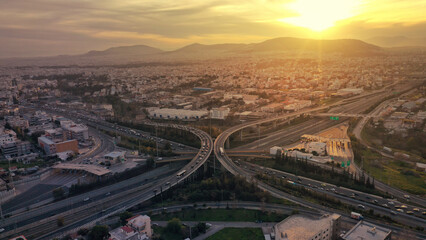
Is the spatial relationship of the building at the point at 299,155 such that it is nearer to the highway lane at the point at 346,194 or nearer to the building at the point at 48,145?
the highway lane at the point at 346,194

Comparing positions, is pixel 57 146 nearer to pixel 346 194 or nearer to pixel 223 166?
pixel 223 166

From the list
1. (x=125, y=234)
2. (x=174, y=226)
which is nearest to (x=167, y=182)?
(x=174, y=226)

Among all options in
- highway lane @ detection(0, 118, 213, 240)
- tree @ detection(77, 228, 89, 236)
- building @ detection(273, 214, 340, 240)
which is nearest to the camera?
building @ detection(273, 214, 340, 240)

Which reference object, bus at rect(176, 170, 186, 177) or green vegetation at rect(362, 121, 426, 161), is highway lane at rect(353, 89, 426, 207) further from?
bus at rect(176, 170, 186, 177)

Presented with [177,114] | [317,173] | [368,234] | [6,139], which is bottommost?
[317,173]

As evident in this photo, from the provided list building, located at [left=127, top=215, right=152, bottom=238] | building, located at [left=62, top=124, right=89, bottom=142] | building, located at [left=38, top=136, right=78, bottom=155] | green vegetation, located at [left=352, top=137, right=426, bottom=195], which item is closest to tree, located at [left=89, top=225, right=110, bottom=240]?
building, located at [left=127, top=215, right=152, bottom=238]

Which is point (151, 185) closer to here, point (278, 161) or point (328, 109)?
point (278, 161)

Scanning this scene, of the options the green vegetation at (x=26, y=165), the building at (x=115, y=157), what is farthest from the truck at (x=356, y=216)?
the green vegetation at (x=26, y=165)
